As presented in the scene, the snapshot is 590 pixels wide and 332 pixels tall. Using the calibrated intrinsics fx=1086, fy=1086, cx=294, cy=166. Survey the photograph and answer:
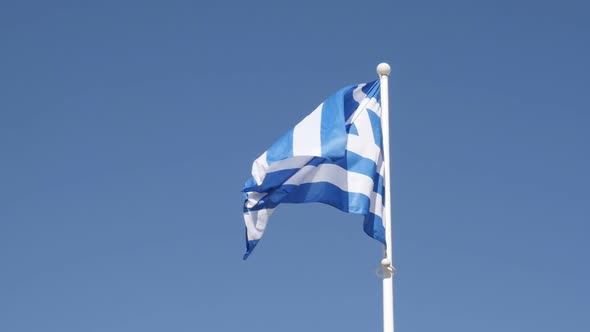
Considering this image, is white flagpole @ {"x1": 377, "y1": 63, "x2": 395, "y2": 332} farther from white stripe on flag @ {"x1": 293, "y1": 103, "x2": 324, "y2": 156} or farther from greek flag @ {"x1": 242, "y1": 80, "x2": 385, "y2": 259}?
white stripe on flag @ {"x1": 293, "y1": 103, "x2": 324, "y2": 156}

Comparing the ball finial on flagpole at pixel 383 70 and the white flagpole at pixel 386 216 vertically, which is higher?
the ball finial on flagpole at pixel 383 70

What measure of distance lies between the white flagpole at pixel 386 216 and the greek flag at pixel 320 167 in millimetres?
563

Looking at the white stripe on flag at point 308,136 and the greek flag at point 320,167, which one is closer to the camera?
the greek flag at point 320,167

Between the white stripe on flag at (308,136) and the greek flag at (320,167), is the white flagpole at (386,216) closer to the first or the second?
the greek flag at (320,167)

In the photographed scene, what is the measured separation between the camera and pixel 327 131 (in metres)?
22.7

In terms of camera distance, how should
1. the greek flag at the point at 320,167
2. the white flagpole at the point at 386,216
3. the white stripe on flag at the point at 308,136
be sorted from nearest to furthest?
the white flagpole at the point at 386,216 < the greek flag at the point at 320,167 < the white stripe on flag at the point at 308,136

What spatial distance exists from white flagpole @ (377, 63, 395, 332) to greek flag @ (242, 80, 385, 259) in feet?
1.85

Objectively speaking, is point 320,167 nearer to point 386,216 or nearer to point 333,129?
point 333,129

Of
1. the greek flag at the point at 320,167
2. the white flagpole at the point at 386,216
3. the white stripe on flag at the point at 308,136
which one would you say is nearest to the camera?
the white flagpole at the point at 386,216

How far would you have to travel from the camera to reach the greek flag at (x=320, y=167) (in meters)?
22.4

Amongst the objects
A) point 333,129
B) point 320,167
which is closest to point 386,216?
point 320,167

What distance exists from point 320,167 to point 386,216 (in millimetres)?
1900

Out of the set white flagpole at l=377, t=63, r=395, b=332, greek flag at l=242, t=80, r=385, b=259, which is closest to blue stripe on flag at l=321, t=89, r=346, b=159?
greek flag at l=242, t=80, r=385, b=259

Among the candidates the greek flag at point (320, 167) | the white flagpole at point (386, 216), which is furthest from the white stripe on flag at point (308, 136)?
the white flagpole at point (386, 216)
